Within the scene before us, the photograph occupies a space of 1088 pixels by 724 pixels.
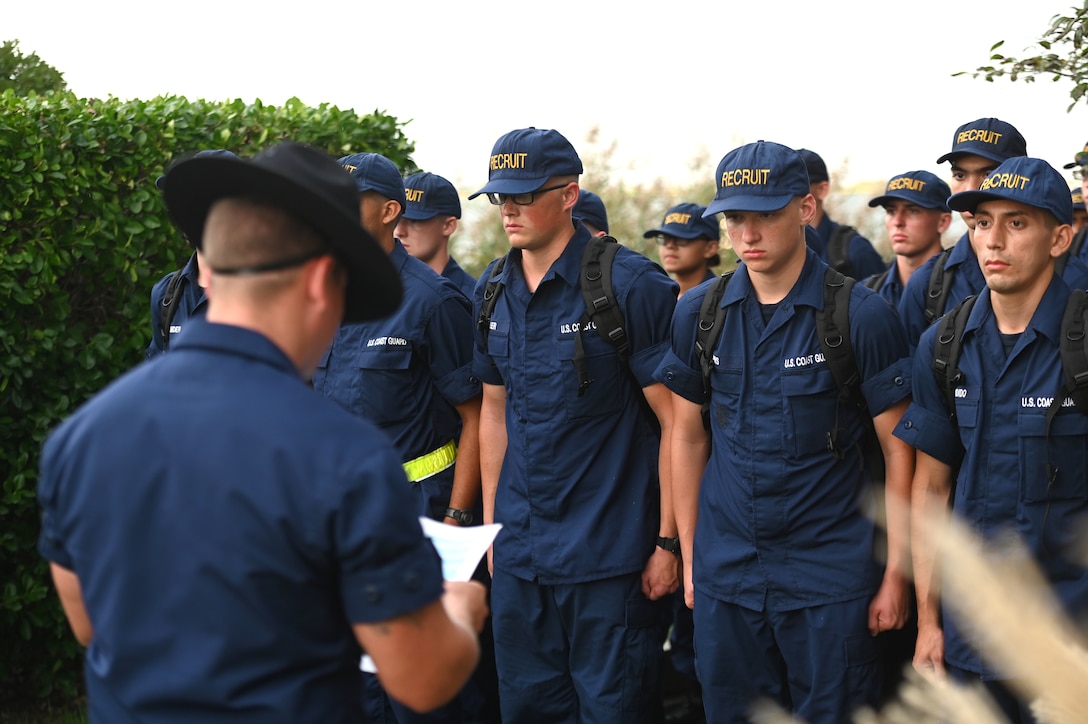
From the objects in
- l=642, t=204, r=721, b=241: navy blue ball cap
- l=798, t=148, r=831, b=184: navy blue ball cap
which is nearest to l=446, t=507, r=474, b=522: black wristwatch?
l=642, t=204, r=721, b=241: navy blue ball cap

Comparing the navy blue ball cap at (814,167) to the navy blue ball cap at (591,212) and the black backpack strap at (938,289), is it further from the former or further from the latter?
the black backpack strap at (938,289)

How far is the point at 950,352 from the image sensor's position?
165 inches

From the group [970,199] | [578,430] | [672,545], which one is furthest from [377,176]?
[970,199]

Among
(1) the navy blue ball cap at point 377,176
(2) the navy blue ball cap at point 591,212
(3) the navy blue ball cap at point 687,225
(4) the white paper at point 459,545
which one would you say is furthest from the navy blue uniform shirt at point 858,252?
(4) the white paper at point 459,545

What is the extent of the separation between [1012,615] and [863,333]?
10.9 feet

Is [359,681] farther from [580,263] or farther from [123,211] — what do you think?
[123,211]

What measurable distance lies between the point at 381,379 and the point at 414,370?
164 mm

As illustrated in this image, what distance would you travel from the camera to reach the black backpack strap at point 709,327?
4.59 metres

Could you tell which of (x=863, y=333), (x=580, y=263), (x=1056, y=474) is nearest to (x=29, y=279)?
(x=580, y=263)

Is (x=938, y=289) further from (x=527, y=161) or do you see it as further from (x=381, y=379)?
(x=381, y=379)

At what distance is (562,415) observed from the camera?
4.95 metres

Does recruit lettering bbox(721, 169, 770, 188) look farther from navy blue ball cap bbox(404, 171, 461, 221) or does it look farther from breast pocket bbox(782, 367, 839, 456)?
navy blue ball cap bbox(404, 171, 461, 221)

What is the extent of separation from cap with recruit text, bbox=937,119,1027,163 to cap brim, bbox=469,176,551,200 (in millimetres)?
2172

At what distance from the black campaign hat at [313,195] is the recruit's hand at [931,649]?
273 centimetres
